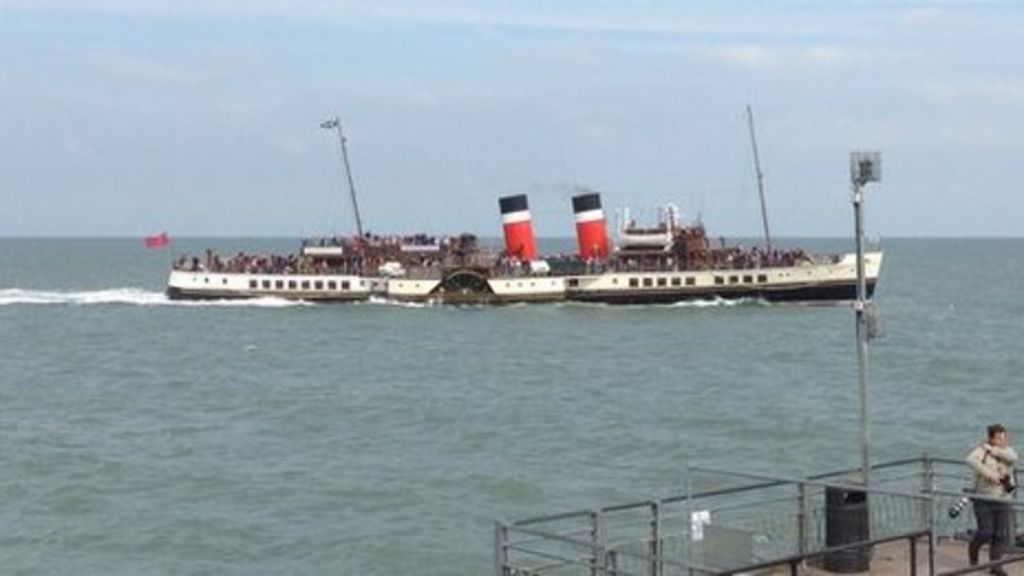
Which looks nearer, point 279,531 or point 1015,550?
point 1015,550

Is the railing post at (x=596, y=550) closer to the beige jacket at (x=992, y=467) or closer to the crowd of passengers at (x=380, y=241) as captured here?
the beige jacket at (x=992, y=467)

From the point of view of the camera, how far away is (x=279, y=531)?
104 feet

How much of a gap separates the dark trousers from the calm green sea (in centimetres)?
563

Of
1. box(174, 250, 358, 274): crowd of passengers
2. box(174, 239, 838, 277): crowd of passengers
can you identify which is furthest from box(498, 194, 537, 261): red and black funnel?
box(174, 250, 358, 274): crowd of passengers

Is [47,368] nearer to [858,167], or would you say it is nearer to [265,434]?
[265,434]

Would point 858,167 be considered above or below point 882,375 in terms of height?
above

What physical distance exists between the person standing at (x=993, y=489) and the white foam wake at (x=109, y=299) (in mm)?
86749

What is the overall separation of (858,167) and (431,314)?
3078 inches

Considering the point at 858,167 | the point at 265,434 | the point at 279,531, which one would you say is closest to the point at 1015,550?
the point at 858,167

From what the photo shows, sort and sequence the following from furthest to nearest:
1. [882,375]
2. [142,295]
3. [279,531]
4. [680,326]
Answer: [142,295], [680,326], [882,375], [279,531]

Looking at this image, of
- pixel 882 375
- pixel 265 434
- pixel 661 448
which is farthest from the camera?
pixel 882 375

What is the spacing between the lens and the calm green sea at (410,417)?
104 ft

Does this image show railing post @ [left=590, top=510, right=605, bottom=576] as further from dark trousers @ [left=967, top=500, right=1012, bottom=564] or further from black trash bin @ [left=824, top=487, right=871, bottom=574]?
dark trousers @ [left=967, top=500, right=1012, bottom=564]

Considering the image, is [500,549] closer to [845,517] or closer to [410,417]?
[845,517]
